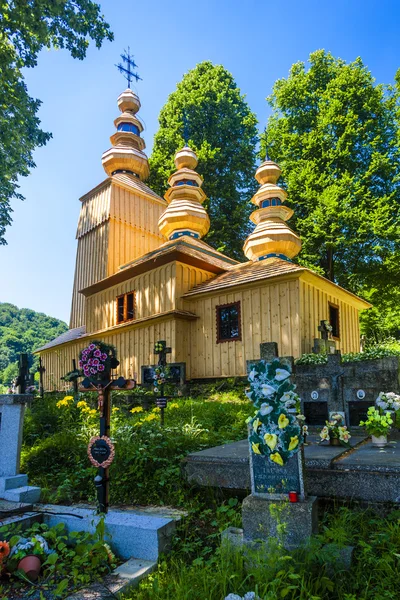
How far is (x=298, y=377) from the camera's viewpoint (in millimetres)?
7918

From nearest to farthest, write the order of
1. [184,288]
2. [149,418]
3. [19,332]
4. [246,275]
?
[149,418] → [246,275] → [184,288] → [19,332]

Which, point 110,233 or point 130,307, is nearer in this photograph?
point 130,307

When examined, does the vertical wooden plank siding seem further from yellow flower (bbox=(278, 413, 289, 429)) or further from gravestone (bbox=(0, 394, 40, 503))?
yellow flower (bbox=(278, 413, 289, 429))

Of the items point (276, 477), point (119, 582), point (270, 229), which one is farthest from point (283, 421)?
point (270, 229)

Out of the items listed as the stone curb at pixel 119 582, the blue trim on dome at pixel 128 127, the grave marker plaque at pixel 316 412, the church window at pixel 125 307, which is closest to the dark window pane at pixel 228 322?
the church window at pixel 125 307

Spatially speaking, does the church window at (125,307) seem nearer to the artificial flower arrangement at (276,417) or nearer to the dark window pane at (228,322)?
the dark window pane at (228,322)

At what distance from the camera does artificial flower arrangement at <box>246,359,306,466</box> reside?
3863 millimetres

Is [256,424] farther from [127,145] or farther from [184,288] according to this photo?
[127,145]

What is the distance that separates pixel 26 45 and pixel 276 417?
46.3ft

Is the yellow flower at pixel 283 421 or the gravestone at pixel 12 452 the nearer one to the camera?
the yellow flower at pixel 283 421

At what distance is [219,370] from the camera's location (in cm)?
1598

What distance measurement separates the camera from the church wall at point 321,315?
14.7m

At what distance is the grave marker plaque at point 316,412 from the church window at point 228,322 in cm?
776

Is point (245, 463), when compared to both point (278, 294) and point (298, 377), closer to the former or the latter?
point (298, 377)
